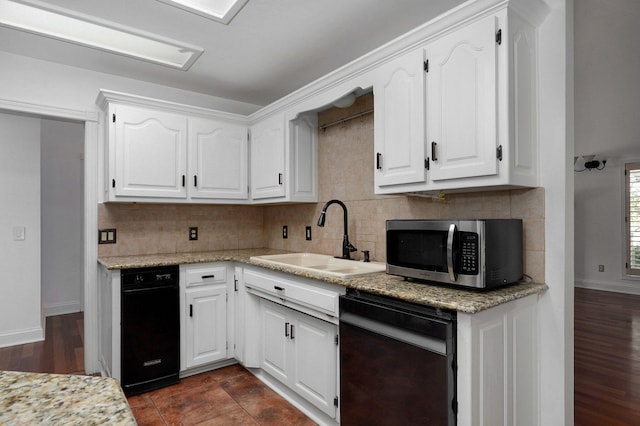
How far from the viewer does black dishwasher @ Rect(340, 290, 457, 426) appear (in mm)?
1414

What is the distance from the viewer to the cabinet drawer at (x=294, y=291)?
6.64ft

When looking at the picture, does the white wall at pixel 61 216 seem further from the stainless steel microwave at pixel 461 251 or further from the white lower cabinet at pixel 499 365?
the white lower cabinet at pixel 499 365

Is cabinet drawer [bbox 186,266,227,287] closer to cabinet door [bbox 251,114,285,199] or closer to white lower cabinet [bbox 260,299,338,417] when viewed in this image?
white lower cabinet [bbox 260,299,338,417]

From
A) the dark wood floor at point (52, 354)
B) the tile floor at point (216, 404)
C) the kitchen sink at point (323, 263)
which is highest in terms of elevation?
the kitchen sink at point (323, 263)

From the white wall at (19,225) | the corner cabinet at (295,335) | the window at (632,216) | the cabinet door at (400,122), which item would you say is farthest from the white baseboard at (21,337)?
the window at (632,216)

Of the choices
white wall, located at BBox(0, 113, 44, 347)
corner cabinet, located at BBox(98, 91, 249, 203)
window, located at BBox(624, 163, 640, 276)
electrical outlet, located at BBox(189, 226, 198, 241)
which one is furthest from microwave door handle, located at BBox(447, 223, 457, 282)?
window, located at BBox(624, 163, 640, 276)

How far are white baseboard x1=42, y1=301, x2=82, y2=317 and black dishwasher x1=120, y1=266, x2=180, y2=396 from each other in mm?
2623

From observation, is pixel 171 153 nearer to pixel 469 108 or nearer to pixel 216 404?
pixel 216 404

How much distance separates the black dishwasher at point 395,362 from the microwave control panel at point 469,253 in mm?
236

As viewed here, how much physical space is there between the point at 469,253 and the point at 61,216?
4706mm

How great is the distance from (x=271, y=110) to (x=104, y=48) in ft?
4.22

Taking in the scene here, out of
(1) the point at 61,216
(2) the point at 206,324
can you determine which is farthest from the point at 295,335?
(1) the point at 61,216

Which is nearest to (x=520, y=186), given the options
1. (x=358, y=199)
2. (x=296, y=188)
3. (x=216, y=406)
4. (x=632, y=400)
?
(x=358, y=199)

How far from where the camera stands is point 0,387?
66 centimetres
